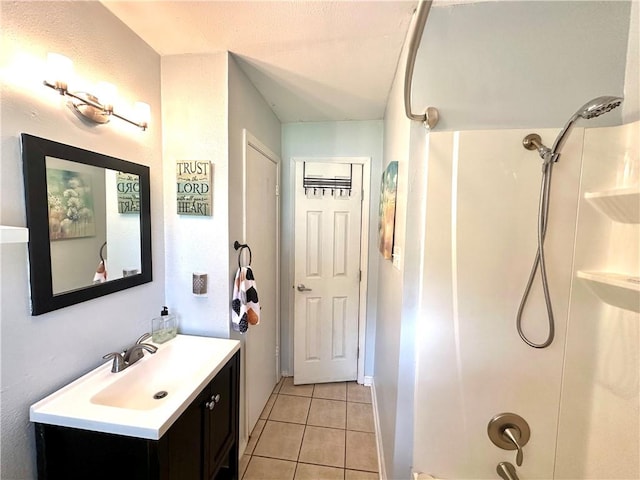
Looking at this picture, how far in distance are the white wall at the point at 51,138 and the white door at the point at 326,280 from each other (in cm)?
142

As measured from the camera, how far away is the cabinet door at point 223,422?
123 centimetres

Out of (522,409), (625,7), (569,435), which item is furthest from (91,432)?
(625,7)

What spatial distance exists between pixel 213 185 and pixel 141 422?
1107 millimetres

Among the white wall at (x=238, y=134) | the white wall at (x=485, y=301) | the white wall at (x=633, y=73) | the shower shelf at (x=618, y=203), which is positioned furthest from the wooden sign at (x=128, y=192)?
the white wall at (x=633, y=73)

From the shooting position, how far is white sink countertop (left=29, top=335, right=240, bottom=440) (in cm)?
91

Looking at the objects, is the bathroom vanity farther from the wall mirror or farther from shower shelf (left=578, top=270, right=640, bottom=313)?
shower shelf (left=578, top=270, right=640, bottom=313)

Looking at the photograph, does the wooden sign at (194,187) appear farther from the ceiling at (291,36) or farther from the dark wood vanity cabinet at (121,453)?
the dark wood vanity cabinet at (121,453)

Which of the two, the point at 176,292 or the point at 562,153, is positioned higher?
the point at 562,153

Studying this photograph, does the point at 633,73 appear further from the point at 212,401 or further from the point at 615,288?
the point at 212,401

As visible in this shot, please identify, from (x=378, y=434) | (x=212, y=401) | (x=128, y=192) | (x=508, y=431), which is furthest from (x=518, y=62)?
(x=378, y=434)

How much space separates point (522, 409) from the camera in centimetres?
113

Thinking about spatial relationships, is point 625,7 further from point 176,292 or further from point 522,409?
point 176,292

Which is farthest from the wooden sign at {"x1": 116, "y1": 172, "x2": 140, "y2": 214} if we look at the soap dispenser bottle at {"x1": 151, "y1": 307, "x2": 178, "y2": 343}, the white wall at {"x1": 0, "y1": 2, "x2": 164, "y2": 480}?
the soap dispenser bottle at {"x1": 151, "y1": 307, "x2": 178, "y2": 343}

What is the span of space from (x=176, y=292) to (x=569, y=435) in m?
1.99
